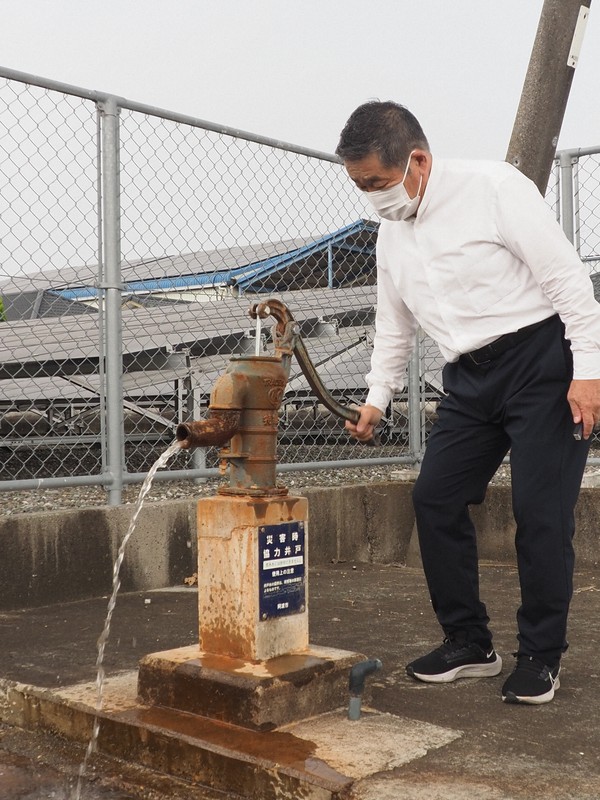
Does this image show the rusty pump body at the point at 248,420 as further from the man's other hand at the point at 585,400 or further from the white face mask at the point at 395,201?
the man's other hand at the point at 585,400

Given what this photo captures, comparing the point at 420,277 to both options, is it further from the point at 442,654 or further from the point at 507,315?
the point at 442,654

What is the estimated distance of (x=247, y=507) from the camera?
2666mm

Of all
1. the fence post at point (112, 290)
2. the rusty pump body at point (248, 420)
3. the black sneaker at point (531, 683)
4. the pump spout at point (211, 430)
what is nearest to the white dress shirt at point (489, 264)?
the rusty pump body at point (248, 420)

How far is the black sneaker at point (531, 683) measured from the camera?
2.79 m

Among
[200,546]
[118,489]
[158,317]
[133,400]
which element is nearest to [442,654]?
[200,546]

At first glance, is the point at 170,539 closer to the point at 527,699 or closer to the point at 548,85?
the point at 527,699

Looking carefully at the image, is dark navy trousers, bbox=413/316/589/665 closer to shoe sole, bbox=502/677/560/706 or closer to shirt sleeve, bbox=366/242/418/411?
shoe sole, bbox=502/677/560/706

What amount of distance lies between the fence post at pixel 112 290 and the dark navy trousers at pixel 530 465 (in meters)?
1.90

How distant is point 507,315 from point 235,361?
83 centimetres

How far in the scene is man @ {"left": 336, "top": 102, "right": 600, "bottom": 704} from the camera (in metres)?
2.76

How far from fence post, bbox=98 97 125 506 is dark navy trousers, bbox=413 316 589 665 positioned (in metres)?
1.90

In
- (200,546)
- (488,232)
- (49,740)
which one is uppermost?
(488,232)

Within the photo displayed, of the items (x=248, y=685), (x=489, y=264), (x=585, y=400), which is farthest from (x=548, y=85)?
(x=248, y=685)

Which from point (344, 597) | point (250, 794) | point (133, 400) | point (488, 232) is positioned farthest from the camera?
point (133, 400)
